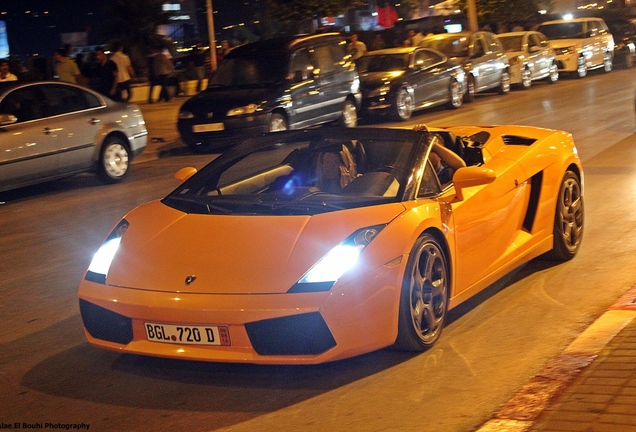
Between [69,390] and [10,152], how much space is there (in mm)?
7642

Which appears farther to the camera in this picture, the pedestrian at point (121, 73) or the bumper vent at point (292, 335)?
the pedestrian at point (121, 73)

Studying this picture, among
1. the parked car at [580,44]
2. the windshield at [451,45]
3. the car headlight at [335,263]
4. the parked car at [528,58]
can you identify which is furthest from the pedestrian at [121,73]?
the car headlight at [335,263]

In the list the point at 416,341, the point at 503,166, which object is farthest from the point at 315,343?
the point at 503,166

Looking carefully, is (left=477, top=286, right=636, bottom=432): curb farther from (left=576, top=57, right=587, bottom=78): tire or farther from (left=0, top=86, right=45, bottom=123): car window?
(left=576, top=57, right=587, bottom=78): tire

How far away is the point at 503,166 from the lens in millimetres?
6621

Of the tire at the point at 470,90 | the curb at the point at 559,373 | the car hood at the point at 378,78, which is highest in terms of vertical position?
the curb at the point at 559,373

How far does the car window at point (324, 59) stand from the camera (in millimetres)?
19000

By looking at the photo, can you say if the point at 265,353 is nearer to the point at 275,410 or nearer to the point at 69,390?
the point at 275,410

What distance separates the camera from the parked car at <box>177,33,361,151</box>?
1688 centimetres

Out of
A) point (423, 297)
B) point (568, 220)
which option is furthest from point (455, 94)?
point (423, 297)

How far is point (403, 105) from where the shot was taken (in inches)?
845

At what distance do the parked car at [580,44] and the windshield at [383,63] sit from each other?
1014cm

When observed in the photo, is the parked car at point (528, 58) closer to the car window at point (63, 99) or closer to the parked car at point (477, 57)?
the parked car at point (477, 57)

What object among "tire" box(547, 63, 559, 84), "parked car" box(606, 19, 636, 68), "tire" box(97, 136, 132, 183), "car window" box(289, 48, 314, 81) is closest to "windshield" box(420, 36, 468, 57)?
"tire" box(547, 63, 559, 84)
